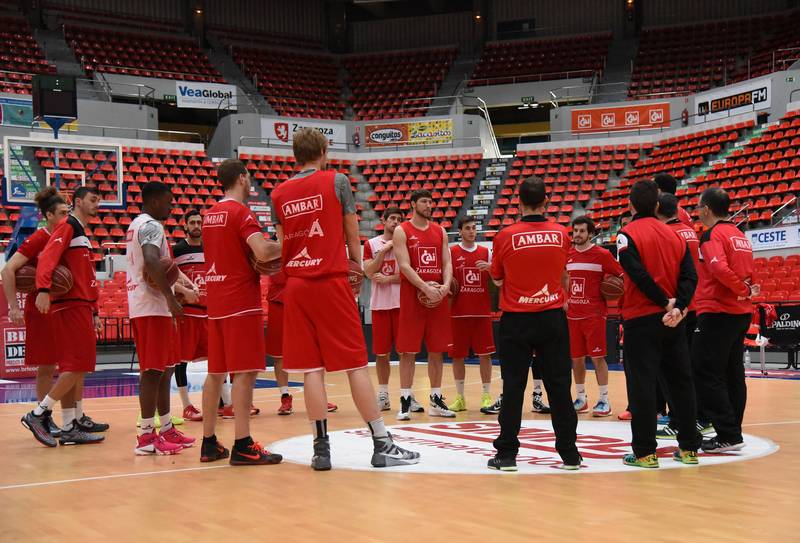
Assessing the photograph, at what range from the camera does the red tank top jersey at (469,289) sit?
30.4 feet

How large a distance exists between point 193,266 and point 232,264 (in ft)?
9.37

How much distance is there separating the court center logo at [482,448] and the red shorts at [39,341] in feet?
7.41

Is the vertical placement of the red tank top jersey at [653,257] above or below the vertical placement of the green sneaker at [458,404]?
above

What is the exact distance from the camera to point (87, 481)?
5.56m

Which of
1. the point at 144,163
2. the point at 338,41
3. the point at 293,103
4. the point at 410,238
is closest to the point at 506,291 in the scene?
the point at 410,238

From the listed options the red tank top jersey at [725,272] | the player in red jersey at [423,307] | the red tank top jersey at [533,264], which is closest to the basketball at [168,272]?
the player in red jersey at [423,307]

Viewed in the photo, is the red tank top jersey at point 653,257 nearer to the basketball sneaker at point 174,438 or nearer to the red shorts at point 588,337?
the red shorts at point 588,337

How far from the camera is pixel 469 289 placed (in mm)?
9312

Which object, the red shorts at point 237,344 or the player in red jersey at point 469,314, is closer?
the red shorts at point 237,344

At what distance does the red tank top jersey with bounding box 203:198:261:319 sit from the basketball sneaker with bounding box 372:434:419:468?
129 centimetres

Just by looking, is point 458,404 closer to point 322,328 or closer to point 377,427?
point 377,427

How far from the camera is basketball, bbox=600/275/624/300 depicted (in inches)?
337

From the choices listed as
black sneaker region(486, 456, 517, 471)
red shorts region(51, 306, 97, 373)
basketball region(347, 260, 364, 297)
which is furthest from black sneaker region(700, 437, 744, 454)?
red shorts region(51, 306, 97, 373)

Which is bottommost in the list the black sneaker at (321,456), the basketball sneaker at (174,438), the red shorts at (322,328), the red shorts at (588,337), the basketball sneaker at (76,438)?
the basketball sneaker at (76,438)
